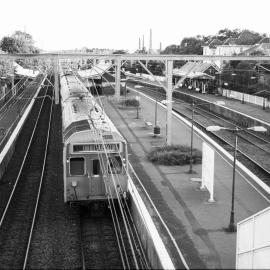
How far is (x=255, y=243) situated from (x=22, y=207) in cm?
1012

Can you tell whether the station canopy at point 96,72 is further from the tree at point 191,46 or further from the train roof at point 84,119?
the tree at point 191,46

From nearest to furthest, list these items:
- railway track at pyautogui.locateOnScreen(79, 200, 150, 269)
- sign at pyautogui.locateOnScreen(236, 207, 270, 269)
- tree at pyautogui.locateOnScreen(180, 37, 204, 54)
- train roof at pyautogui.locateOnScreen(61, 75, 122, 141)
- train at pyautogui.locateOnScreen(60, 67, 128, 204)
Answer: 1. sign at pyautogui.locateOnScreen(236, 207, 270, 269)
2. railway track at pyautogui.locateOnScreen(79, 200, 150, 269)
3. train at pyautogui.locateOnScreen(60, 67, 128, 204)
4. train roof at pyautogui.locateOnScreen(61, 75, 122, 141)
5. tree at pyautogui.locateOnScreen(180, 37, 204, 54)

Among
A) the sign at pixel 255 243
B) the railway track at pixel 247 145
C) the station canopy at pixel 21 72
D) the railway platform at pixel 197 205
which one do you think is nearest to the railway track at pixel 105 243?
the railway platform at pixel 197 205

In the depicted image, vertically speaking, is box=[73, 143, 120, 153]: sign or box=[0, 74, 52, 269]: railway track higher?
box=[73, 143, 120, 153]: sign

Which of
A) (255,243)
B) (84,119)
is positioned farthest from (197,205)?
(255,243)

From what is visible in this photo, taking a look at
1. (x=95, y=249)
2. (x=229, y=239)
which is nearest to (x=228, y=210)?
(x=229, y=239)

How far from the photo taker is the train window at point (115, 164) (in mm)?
16305

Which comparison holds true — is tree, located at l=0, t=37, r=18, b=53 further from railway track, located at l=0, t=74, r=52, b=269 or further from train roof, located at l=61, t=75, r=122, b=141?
train roof, located at l=61, t=75, r=122, b=141

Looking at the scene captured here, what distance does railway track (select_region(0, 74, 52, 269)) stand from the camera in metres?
14.0

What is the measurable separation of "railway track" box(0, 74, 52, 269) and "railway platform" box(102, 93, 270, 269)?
427cm

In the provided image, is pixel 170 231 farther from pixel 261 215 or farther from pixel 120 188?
pixel 261 215

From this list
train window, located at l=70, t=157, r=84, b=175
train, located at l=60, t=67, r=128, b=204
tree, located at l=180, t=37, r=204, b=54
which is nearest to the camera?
train, located at l=60, t=67, r=128, b=204

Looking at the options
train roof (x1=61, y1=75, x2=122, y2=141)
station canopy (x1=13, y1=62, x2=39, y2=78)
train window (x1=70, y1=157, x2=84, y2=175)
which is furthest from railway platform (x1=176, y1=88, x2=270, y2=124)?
train window (x1=70, y1=157, x2=84, y2=175)

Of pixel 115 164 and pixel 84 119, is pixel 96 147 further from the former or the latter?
pixel 84 119
